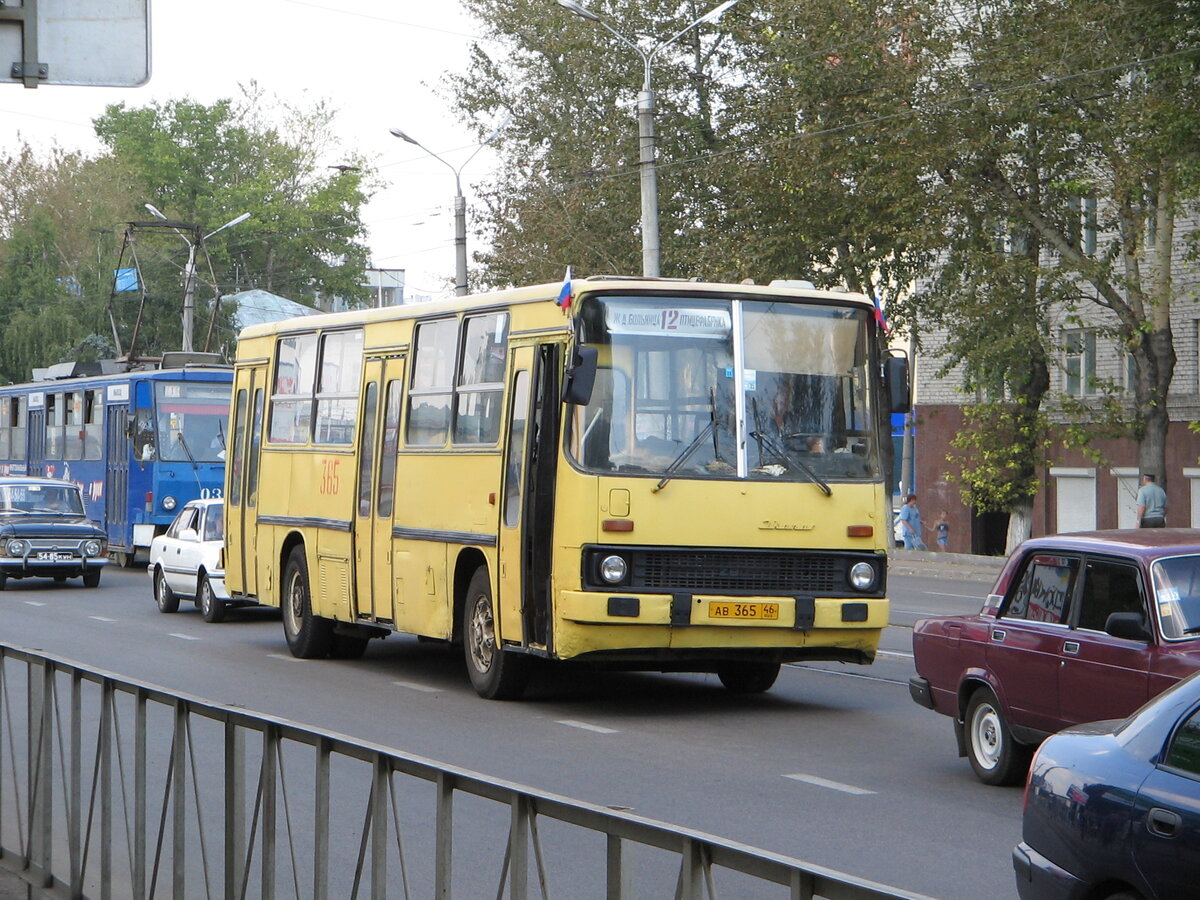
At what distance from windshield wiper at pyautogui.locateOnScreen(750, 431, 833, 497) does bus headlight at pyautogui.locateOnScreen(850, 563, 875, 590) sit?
560 millimetres

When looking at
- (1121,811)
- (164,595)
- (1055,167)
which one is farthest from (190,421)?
(1121,811)

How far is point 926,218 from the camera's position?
32.4 meters

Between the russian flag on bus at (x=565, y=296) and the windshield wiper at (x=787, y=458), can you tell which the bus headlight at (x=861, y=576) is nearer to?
the windshield wiper at (x=787, y=458)

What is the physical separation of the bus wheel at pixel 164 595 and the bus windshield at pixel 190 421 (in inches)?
353

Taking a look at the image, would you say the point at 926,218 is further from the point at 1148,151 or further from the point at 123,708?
the point at 123,708

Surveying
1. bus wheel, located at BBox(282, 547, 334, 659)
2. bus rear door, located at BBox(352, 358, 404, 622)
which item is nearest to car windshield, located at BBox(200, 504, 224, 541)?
bus wheel, located at BBox(282, 547, 334, 659)

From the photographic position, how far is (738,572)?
13.0m

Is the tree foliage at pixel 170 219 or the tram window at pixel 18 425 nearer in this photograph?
the tram window at pixel 18 425

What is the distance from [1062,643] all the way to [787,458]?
3.88m

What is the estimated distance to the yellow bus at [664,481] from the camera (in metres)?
12.8

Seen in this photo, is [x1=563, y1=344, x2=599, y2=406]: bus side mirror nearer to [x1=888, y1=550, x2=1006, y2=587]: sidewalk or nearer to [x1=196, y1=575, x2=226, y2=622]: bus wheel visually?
[x1=196, y1=575, x2=226, y2=622]: bus wheel

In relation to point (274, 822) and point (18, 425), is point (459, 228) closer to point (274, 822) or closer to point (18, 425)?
point (18, 425)

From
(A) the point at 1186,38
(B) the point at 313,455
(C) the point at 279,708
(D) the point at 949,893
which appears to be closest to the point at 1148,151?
(A) the point at 1186,38

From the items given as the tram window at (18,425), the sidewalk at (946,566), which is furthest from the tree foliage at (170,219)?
the sidewalk at (946,566)
